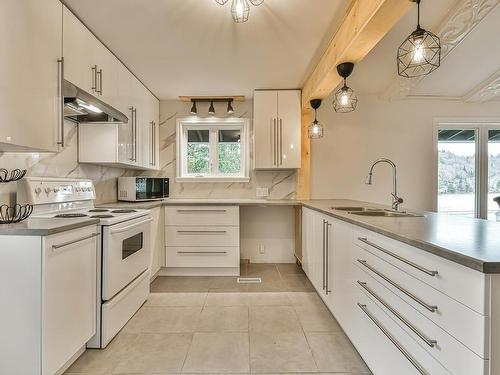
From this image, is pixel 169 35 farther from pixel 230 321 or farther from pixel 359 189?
pixel 359 189

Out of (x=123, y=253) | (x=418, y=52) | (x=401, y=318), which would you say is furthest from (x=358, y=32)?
(x=123, y=253)

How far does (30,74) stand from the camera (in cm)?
150

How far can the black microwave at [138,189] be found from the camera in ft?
9.77

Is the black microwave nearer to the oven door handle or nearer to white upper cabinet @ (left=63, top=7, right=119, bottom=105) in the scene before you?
the oven door handle

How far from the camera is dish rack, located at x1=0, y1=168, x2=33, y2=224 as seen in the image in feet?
5.13

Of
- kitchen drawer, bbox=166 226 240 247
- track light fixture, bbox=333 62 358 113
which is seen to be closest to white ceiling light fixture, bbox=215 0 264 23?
track light fixture, bbox=333 62 358 113

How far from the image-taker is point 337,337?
193 centimetres

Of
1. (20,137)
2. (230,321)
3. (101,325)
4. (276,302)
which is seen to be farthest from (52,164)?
(276,302)

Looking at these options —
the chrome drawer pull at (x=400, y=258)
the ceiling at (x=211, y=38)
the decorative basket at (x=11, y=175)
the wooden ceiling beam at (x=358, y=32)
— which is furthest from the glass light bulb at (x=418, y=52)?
the decorative basket at (x=11, y=175)

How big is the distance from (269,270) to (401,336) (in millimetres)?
2371

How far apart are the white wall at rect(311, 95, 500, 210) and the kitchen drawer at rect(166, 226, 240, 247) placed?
124cm

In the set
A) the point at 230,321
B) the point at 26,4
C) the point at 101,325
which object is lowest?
the point at 230,321

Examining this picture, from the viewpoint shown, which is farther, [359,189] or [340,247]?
[359,189]

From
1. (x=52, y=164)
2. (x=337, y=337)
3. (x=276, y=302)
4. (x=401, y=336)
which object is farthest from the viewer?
(x=276, y=302)
